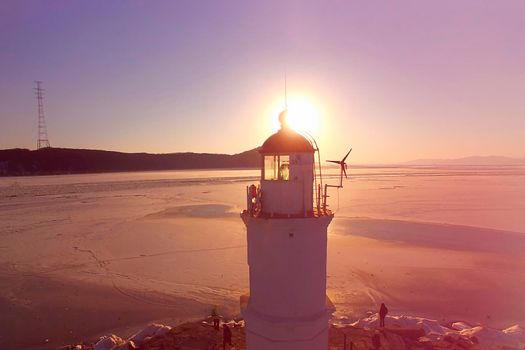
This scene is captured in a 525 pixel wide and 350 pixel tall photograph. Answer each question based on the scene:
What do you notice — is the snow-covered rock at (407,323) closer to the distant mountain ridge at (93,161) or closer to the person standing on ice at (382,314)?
the person standing on ice at (382,314)

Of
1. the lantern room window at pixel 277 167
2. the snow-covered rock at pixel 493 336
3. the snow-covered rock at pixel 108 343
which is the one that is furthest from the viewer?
the snow-covered rock at pixel 493 336

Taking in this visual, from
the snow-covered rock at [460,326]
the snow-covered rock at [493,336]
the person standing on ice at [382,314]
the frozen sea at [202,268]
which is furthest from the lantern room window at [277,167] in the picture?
the snow-covered rock at [460,326]

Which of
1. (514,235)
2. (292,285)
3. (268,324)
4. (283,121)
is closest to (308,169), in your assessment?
(283,121)

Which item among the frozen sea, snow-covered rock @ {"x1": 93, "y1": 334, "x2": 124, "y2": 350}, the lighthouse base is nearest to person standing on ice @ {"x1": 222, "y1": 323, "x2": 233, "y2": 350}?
the frozen sea

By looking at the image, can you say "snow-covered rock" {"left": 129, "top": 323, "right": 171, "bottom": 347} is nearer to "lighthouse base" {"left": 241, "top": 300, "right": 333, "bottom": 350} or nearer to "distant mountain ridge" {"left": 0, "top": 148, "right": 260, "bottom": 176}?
"lighthouse base" {"left": 241, "top": 300, "right": 333, "bottom": 350}

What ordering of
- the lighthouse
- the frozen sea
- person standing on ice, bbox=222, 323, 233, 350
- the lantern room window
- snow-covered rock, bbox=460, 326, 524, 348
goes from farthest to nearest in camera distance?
the frozen sea
snow-covered rock, bbox=460, 326, 524, 348
person standing on ice, bbox=222, 323, 233, 350
the lantern room window
the lighthouse
